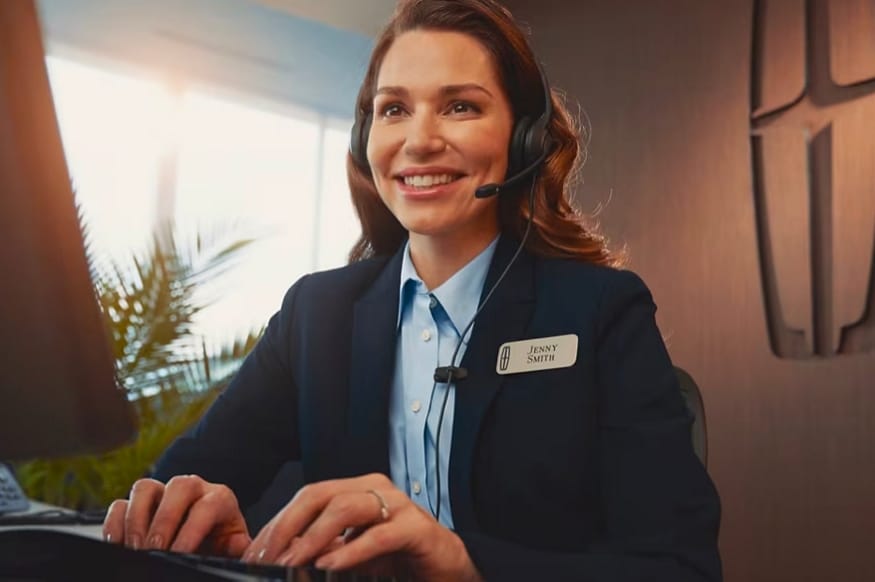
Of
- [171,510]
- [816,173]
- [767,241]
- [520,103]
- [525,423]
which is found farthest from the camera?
[767,241]

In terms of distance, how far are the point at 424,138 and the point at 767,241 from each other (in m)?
1.79

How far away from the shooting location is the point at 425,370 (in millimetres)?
1254

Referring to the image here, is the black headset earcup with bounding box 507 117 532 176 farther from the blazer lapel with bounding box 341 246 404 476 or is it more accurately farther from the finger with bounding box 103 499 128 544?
the finger with bounding box 103 499 128 544

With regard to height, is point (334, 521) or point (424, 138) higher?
point (424, 138)

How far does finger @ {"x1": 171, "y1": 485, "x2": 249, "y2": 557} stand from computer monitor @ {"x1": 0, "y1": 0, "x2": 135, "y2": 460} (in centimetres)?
35

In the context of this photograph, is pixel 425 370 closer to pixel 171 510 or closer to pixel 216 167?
pixel 171 510

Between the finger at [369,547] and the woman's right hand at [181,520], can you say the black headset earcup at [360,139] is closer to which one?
the woman's right hand at [181,520]

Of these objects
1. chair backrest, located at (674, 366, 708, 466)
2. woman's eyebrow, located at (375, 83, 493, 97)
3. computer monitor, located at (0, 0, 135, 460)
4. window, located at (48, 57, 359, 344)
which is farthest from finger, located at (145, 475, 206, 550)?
window, located at (48, 57, 359, 344)

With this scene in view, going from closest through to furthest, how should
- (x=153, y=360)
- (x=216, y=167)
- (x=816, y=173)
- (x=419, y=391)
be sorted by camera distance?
(x=419, y=391) < (x=816, y=173) < (x=153, y=360) < (x=216, y=167)

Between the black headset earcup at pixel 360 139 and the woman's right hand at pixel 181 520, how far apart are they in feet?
2.15

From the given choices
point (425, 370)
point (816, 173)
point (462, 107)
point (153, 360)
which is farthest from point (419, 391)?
point (153, 360)

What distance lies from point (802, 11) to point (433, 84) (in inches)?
73.4

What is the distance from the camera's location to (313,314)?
1342 mm

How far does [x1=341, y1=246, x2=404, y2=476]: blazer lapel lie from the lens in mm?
1210
